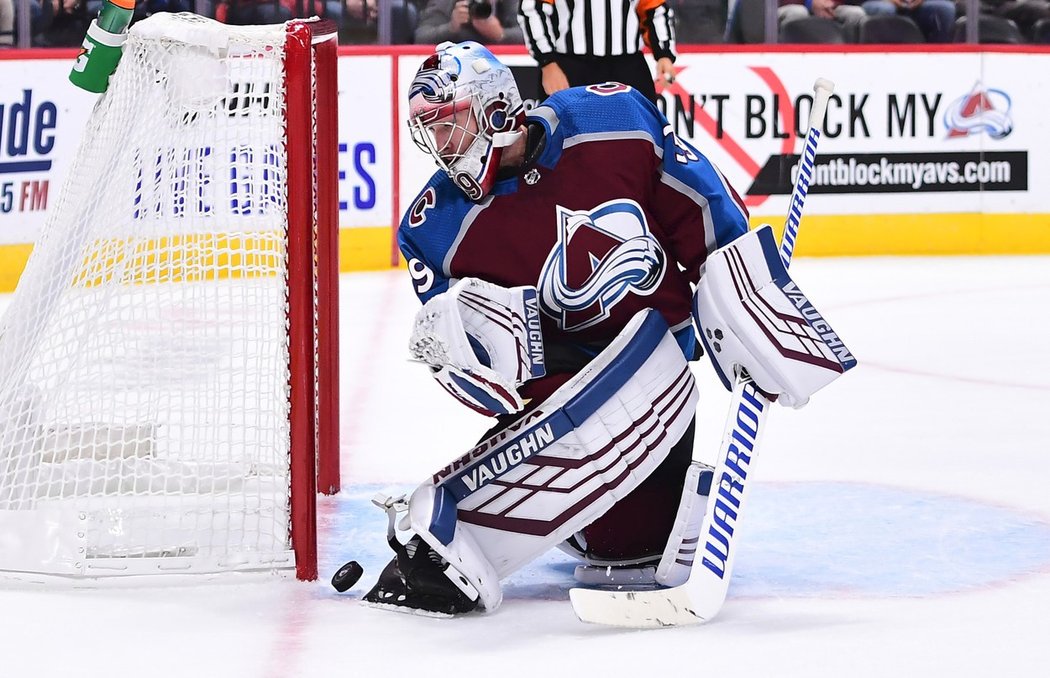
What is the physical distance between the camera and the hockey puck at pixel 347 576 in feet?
6.85

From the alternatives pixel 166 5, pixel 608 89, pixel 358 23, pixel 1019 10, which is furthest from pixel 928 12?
pixel 608 89

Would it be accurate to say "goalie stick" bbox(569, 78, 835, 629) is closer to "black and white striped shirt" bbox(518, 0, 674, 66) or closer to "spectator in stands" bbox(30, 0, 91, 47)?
"black and white striped shirt" bbox(518, 0, 674, 66)

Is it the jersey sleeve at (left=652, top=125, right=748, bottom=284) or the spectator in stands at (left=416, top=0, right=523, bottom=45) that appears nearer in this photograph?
→ the jersey sleeve at (left=652, top=125, right=748, bottom=284)

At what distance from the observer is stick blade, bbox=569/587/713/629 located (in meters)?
1.94

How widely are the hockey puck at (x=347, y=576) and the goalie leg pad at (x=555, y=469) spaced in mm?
120

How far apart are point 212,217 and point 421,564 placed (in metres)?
0.79

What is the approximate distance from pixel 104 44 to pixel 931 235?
Answer: 4797mm

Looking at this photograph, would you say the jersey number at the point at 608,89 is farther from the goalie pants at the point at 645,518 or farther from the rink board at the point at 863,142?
the rink board at the point at 863,142

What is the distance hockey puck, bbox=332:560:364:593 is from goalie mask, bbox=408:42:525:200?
543mm

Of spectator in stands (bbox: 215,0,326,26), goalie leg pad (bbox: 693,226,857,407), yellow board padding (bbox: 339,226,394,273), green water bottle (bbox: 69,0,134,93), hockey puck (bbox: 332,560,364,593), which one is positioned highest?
green water bottle (bbox: 69,0,134,93)

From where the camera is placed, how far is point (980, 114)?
6.46 meters

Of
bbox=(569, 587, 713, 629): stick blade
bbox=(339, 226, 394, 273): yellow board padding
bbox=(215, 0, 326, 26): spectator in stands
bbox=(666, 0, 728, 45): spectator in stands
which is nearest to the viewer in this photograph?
bbox=(569, 587, 713, 629): stick blade

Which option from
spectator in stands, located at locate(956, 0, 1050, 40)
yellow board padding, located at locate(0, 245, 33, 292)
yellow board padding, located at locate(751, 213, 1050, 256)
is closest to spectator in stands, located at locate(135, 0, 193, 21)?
yellow board padding, located at locate(0, 245, 33, 292)

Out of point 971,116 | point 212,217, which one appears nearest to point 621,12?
point 212,217
